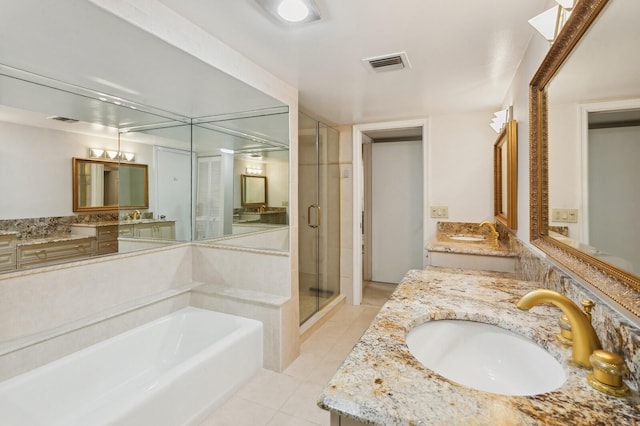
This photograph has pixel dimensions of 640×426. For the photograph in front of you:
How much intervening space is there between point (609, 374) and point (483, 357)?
43 cm

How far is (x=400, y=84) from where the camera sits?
246cm

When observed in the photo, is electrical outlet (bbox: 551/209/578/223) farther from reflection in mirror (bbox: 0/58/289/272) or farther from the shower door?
the shower door

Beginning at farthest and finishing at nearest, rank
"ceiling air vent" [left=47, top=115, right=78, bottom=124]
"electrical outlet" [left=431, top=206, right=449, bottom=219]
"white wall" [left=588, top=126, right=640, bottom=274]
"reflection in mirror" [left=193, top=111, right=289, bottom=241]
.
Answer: "electrical outlet" [left=431, top=206, right=449, bottom=219]
"reflection in mirror" [left=193, top=111, right=289, bottom=241]
"ceiling air vent" [left=47, top=115, right=78, bottom=124]
"white wall" [left=588, top=126, right=640, bottom=274]

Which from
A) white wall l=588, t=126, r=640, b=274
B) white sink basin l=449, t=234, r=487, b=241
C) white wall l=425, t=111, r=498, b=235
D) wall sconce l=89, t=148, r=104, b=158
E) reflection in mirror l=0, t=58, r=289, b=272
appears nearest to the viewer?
white wall l=588, t=126, r=640, b=274

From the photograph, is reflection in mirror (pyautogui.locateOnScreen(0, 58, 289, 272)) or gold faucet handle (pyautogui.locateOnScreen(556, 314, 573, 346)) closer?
gold faucet handle (pyautogui.locateOnScreen(556, 314, 573, 346))

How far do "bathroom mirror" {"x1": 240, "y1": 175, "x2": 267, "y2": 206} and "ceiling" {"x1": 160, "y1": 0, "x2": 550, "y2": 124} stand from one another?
2.90ft

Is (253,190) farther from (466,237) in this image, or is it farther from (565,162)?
(565,162)

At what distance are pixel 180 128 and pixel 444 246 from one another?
9.06 ft

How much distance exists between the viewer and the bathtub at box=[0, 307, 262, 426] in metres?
1.49

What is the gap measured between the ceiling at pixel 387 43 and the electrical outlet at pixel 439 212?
1128 millimetres

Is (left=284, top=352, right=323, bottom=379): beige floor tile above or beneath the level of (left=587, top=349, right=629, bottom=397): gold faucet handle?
beneath

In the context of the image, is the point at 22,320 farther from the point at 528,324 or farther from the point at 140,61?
the point at 528,324

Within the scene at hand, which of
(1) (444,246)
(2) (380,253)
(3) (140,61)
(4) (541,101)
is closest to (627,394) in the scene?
(4) (541,101)

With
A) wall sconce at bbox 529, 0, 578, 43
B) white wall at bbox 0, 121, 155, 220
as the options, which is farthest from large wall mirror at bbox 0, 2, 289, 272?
wall sconce at bbox 529, 0, 578, 43
